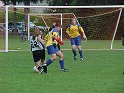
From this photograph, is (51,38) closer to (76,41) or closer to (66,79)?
(66,79)

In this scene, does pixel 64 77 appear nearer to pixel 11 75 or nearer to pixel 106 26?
pixel 11 75

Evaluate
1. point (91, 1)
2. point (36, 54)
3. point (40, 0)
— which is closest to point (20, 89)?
point (36, 54)

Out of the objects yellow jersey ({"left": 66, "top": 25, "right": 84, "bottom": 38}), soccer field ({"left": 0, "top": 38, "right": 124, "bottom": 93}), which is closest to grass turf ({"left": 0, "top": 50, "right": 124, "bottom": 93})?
soccer field ({"left": 0, "top": 38, "right": 124, "bottom": 93})

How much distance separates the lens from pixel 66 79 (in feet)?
46.2

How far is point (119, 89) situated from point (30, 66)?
6891 millimetres

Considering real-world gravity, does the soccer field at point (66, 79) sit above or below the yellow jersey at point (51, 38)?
below

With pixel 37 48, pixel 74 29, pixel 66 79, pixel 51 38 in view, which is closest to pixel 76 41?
pixel 74 29

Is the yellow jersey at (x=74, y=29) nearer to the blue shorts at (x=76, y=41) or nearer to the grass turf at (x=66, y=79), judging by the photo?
the blue shorts at (x=76, y=41)

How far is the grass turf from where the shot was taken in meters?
12.0

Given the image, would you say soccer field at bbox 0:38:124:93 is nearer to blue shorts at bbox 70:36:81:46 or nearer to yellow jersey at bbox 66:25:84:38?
blue shorts at bbox 70:36:81:46

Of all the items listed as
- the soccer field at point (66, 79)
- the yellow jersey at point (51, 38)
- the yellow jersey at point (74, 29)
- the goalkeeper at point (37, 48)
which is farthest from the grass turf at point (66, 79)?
the yellow jersey at point (74, 29)

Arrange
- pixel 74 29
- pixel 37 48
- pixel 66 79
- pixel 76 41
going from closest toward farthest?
pixel 66 79
pixel 37 48
pixel 74 29
pixel 76 41

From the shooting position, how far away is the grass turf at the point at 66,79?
12.0 m

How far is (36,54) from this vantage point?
632 inches
